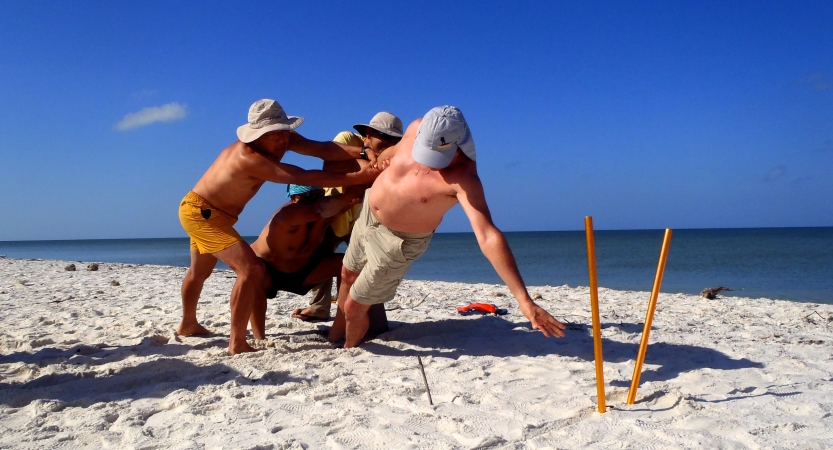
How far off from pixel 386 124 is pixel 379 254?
114 centimetres

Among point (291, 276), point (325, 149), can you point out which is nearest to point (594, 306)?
point (325, 149)

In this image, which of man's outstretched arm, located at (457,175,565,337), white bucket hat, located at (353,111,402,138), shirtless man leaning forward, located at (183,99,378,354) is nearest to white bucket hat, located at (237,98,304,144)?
shirtless man leaning forward, located at (183,99,378,354)

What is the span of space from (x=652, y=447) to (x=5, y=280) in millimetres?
10467

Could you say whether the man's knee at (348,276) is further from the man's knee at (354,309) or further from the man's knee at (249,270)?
the man's knee at (249,270)

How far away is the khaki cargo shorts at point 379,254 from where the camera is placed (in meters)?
3.64

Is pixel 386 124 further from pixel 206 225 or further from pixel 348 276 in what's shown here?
pixel 206 225

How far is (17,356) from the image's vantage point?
153 inches

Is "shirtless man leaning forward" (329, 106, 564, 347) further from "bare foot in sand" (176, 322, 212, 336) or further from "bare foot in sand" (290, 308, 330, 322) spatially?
"bare foot in sand" (176, 322, 212, 336)

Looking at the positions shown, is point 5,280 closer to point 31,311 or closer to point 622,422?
point 31,311

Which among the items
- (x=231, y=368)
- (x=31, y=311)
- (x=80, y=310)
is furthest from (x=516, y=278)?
(x=31, y=311)

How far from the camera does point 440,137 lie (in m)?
2.96

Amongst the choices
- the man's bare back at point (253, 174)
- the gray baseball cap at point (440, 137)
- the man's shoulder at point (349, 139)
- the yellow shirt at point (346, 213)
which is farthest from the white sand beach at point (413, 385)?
the man's shoulder at point (349, 139)

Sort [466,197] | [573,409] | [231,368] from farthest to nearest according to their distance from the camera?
[231,368] < [466,197] < [573,409]

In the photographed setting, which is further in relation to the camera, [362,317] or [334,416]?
[362,317]
